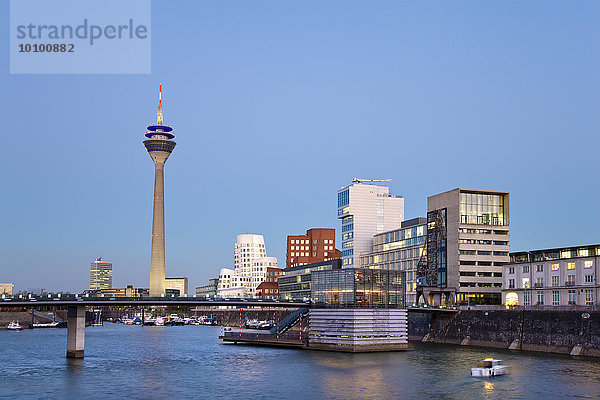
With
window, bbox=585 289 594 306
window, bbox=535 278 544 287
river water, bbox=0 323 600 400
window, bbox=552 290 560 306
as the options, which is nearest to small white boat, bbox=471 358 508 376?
river water, bbox=0 323 600 400

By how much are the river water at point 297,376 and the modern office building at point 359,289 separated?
1259cm

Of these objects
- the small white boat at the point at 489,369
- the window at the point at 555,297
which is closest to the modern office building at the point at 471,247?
the window at the point at 555,297

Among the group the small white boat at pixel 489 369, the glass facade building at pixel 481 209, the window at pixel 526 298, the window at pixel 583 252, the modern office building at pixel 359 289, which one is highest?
the glass facade building at pixel 481 209

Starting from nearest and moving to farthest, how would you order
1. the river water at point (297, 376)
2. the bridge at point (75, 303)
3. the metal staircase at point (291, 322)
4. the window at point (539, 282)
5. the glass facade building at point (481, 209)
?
the river water at point (297, 376), the bridge at point (75, 303), the window at point (539, 282), the metal staircase at point (291, 322), the glass facade building at point (481, 209)

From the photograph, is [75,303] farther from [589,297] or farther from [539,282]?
[589,297]

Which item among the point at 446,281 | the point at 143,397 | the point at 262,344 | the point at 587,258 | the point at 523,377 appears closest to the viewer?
the point at 143,397

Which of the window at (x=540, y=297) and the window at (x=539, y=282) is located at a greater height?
the window at (x=539, y=282)

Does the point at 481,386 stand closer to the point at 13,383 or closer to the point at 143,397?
the point at 143,397

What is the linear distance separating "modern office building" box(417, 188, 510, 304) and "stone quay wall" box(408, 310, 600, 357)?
1659 centimetres

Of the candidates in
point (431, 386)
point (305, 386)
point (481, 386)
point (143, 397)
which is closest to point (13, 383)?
point (143, 397)

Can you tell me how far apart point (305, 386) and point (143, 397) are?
20846mm

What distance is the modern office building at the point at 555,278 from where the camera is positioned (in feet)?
483

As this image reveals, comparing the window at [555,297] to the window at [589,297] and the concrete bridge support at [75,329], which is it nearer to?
the window at [589,297]

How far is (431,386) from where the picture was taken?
89562mm
